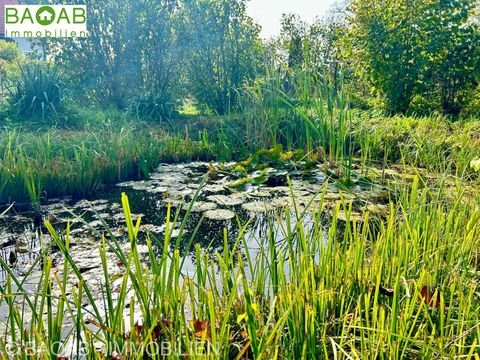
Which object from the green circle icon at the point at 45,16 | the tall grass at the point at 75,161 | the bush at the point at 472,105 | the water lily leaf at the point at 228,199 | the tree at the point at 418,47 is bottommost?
the water lily leaf at the point at 228,199

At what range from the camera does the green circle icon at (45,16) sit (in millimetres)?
8633

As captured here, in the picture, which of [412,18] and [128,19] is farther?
[128,19]

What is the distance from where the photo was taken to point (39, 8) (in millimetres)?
8617

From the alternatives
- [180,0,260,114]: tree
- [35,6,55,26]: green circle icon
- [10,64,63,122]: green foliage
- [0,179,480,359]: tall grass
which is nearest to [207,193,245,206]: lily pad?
[0,179,480,359]: tall grass

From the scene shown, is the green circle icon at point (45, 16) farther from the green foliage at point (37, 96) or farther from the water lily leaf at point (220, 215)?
the water lily leaf at point (220, 215)

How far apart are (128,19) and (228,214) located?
273 inches

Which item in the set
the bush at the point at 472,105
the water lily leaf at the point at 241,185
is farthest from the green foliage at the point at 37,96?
the bush at the point at 472,105

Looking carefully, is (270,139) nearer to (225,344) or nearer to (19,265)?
(19,265)

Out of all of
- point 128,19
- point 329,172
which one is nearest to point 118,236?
point 329,172

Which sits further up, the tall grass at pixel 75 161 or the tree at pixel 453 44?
the tree at pixel 453 44

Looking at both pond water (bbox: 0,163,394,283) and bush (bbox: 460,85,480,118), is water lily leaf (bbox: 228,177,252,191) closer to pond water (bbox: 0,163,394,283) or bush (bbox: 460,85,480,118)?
pond water (bbox: 0,163,394,283)

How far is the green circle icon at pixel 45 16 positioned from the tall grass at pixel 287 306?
8.23 meters

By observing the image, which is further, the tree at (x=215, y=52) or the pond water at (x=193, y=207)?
the tree at (x=215, y=52)

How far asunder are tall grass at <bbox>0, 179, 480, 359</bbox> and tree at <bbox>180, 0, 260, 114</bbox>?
23.5 feet
